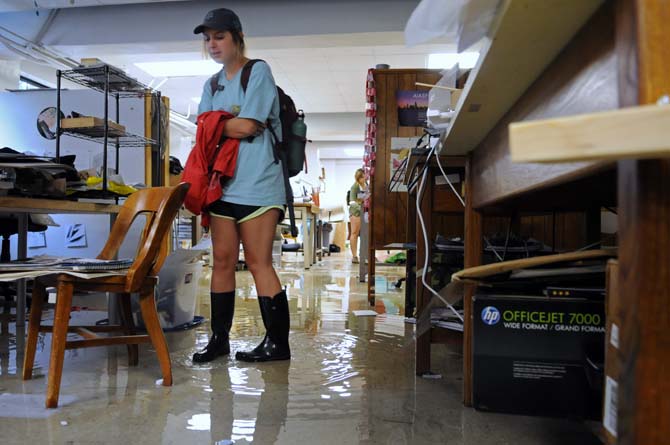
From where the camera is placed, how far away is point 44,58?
5352mm

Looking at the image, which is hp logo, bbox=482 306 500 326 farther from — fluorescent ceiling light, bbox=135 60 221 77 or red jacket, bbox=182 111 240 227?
fluorescent ceiling light, bbox=135 60 221 77

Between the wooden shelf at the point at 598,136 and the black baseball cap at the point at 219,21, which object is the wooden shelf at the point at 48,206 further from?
the wooden shelf at the point at 598,136

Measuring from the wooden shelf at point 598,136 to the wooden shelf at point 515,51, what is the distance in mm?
279

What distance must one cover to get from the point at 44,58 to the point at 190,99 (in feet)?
10.1

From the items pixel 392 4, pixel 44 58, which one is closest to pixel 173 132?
pixel 44 58

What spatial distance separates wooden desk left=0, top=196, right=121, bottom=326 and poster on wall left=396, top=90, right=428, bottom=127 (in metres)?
2.09

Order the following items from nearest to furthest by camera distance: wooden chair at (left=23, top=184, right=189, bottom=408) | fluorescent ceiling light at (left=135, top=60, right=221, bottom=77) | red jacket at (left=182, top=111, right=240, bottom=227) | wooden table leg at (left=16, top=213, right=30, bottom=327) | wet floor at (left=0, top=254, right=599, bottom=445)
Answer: wet floor at (left=0, top=254, right=599, bottom=445), wooden chair at (left=23, top=184, right=189, bottom=408), red jacket at (left=182, top=111, right=240, bottom=227), wooden table leg at (left=16, top=213, right=30, bottom=327), fluorescent ceiling light at (left=135, top=60, right=221, bottom=77)

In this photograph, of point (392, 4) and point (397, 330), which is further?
point (392, 4)

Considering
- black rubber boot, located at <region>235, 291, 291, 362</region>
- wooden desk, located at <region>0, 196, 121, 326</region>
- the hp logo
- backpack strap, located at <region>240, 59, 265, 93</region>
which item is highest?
backpack strap, located at <region>240, 59, 265, 93</region>

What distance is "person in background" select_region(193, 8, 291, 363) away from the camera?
167 cm

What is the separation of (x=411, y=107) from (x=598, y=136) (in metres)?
3.14

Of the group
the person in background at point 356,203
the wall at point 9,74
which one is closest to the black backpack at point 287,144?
the person in background at point 356,203

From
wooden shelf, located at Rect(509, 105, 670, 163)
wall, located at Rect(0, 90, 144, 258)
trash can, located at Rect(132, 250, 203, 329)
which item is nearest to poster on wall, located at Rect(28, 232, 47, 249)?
wall, located at Rect(0, 90, 144, 258)

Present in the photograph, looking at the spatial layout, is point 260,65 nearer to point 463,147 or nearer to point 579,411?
point 463,147
